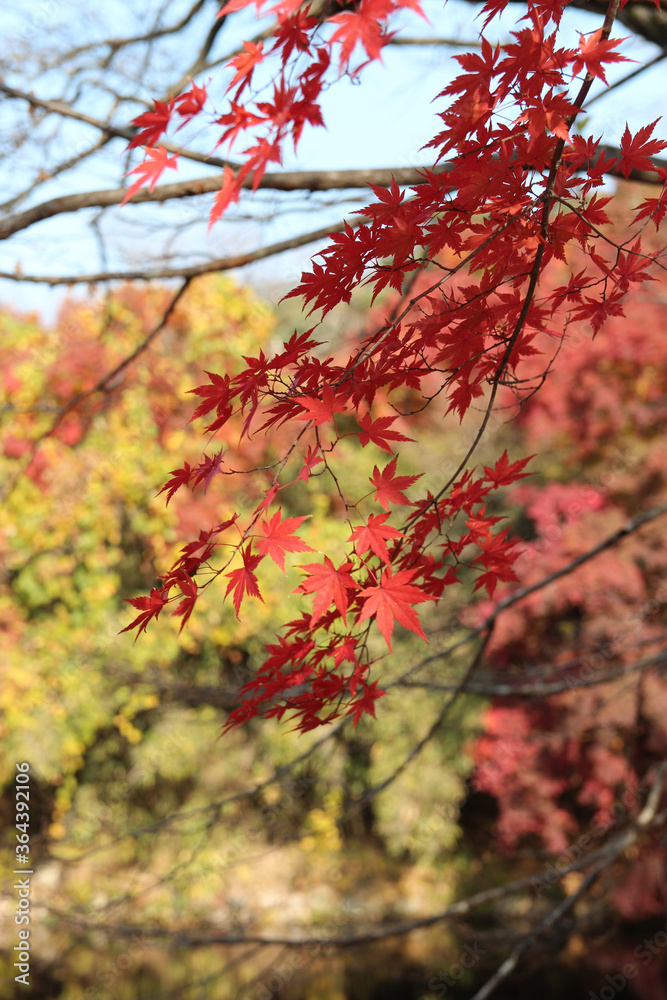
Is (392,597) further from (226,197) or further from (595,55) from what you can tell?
(595,55)

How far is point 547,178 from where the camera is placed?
97cm

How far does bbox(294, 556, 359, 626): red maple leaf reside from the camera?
98 cm

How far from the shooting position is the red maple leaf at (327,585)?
98cm

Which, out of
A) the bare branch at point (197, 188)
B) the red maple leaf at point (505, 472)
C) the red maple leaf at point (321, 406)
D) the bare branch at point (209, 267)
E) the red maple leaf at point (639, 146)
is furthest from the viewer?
the bare branch at point (209, 267)

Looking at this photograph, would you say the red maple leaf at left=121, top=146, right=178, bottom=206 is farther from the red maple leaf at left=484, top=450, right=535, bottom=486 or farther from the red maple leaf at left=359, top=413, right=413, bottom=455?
the red maple leaf at left=484, top=450, right=535, bottom=486

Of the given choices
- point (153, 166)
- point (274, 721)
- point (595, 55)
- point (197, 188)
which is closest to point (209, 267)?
point (197, 188)

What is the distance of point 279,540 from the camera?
3.31ft

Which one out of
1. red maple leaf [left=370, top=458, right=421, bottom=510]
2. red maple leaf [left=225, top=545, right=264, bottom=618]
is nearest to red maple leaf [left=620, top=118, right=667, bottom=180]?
red maple leaf [left=370, top=458, right=421, bottom=510]

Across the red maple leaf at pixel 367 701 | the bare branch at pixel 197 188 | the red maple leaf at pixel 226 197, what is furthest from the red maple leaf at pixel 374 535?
the bare branch at pixel 197 188

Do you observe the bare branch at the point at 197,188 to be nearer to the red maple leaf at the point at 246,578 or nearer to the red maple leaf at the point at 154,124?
the red maple leaf at the point at 154,124

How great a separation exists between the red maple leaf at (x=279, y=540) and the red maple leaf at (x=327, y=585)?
0.03 m

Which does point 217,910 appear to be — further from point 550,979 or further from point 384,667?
point 384,667

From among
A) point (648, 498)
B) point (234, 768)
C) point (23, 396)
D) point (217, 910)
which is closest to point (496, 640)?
point (648, 498)

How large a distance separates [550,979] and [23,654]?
4.94 metres
